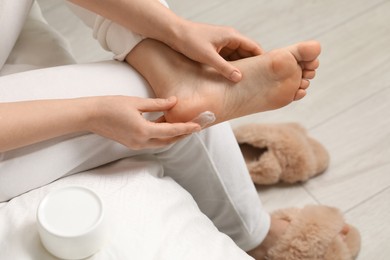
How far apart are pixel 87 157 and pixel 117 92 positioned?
102 millimetres

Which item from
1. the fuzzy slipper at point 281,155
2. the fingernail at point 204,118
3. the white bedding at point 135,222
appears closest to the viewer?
the white bedding at point 135,222

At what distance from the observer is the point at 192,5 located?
145cm

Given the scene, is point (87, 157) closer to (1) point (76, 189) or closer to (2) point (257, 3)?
(1) point (76, 189)

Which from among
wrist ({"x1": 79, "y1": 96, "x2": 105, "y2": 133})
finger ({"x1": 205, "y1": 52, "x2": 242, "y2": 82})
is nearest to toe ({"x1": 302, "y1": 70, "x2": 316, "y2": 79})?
finger ({"x1": 205, "y1": 52, "x2": 242, "y2": 82})

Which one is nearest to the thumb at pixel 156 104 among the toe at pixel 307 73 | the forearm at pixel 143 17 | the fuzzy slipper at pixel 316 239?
the forearm at pixel 143 17

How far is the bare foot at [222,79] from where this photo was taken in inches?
30.8

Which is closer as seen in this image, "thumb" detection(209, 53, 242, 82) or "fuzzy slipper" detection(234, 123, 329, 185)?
"thumb" detection(209, 53, 242, 82)

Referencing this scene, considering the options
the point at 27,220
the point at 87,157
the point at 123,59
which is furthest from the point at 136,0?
the point at 27,220

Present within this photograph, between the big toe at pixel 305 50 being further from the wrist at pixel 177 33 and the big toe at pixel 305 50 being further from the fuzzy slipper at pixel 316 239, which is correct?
the fuzzy slipper at pixel 316 239

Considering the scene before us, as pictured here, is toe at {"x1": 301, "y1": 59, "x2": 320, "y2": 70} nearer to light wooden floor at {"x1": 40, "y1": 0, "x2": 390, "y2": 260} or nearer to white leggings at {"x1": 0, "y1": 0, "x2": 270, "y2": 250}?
white leggings at {"x1": 0, "y1": 0, "x2": 270, "y2": 250}

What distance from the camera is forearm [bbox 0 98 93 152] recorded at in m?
0.68

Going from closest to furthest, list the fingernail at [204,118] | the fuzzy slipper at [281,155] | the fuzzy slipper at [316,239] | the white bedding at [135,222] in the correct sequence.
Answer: the white bedding at [135,222], the fingernail at [204,118], the fuzzy slipper at [316,239], the fuzzy slipper at [281,155]

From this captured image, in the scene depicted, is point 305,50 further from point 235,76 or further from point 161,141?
point 161,141

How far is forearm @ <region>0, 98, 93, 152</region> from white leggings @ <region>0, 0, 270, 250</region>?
25 millimetres
